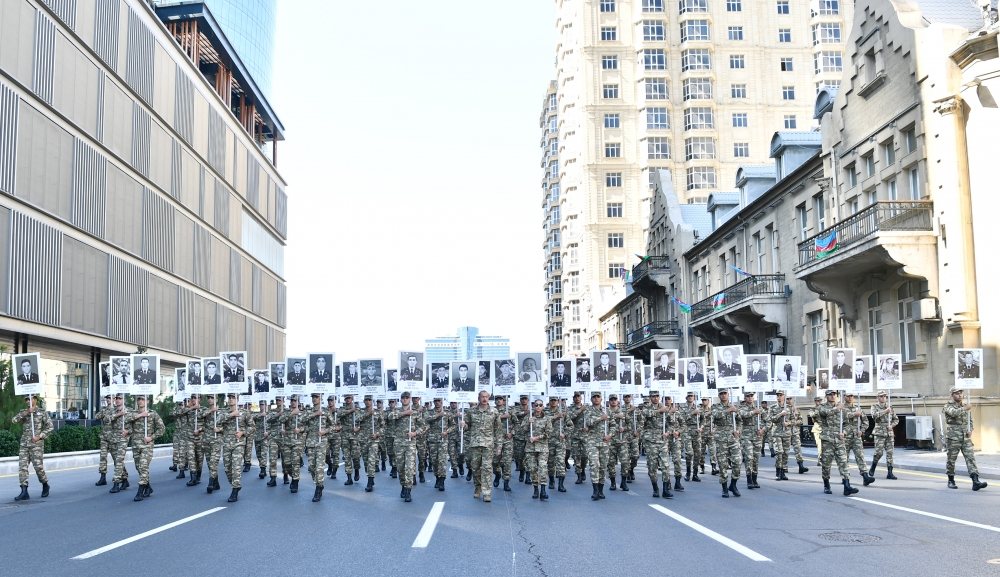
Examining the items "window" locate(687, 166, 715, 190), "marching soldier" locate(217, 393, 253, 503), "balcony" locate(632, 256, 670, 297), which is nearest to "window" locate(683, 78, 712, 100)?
"window" locate(687, 166, 715, 190)

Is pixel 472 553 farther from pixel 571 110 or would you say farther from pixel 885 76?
pixel 571 110

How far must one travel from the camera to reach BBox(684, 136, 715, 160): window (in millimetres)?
78750

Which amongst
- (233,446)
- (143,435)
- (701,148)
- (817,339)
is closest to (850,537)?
(233,446)

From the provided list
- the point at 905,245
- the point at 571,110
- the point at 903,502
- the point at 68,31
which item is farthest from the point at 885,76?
the point at 571,110

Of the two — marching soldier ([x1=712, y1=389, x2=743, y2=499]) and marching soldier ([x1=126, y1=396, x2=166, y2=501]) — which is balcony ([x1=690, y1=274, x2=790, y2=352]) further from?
marching soldier ([x1=126, y1=396, x2=166, y2=501])

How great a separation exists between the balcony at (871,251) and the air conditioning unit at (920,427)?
12.7 ft

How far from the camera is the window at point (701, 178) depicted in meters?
77.9

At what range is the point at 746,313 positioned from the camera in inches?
1479

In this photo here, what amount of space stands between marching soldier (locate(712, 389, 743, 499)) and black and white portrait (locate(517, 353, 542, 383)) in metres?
4.00

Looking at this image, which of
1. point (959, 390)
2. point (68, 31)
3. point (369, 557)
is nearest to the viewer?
point (369, 557)

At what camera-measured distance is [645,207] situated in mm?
80375

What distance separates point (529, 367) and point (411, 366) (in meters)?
2.64

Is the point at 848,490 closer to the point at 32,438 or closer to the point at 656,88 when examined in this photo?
the point at 32,438

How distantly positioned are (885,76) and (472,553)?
2320 centimetres
